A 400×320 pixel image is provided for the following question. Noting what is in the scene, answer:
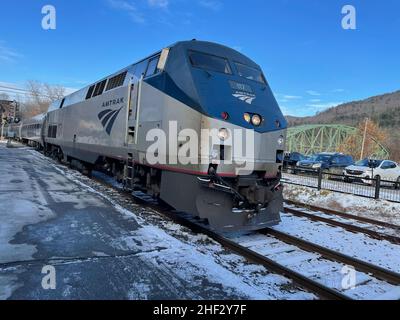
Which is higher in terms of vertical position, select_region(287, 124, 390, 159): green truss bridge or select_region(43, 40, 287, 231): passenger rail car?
select_region(287, 124, 390, 159): green truss bridge

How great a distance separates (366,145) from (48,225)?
58.9 meters

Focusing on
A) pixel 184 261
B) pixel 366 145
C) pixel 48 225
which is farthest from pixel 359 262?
pixel 366 145

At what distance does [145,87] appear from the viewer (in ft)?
29.3

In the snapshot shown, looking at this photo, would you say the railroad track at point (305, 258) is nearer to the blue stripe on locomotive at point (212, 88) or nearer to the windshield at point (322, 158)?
the blue stripe on locomotive at point (212, 88)

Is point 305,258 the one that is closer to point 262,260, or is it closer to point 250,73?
point 262,260

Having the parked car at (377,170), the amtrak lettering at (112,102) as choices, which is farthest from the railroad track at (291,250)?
the parked car at (377,170)

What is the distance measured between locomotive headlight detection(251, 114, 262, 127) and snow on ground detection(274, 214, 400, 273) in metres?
2.57

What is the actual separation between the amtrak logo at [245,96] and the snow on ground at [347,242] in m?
2.98

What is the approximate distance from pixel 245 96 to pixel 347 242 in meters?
3.64

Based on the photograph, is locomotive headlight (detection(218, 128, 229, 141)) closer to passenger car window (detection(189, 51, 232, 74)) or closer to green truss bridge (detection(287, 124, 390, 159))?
passenger car window (detection(189, 51, 232, 74))

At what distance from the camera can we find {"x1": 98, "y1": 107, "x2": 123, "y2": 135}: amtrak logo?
11111 millimetres

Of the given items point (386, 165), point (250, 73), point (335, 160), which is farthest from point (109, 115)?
point (335, 160)

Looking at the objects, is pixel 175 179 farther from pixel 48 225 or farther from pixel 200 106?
pixel 48 225

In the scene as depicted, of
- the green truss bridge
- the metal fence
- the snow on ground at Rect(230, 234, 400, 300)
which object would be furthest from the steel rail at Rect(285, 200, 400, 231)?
the green truss bridge
